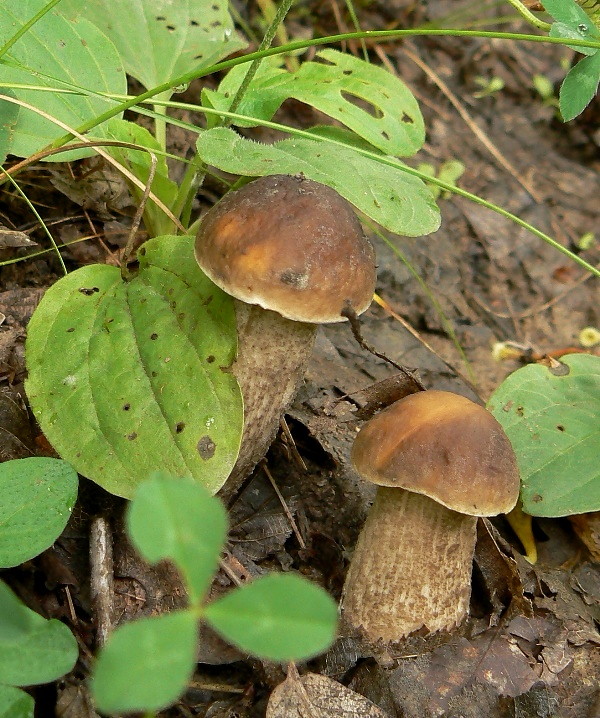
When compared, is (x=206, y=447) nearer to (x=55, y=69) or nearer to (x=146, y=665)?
(x=146, y=665)

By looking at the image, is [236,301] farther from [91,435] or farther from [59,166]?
[59,166]

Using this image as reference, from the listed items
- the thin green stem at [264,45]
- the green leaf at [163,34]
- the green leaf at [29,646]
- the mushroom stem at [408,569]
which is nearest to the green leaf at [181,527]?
the green leaf at [29,646]

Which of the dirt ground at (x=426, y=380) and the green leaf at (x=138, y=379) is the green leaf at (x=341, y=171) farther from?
the dirt ground at (x=426, y=380)

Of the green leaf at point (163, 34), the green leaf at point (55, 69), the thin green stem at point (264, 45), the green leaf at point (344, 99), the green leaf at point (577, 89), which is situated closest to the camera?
the green leaf at point (577, 89)

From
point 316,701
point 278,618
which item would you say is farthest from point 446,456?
point 278,618

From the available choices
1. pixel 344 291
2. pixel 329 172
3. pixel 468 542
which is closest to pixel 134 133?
pixel 329 172
